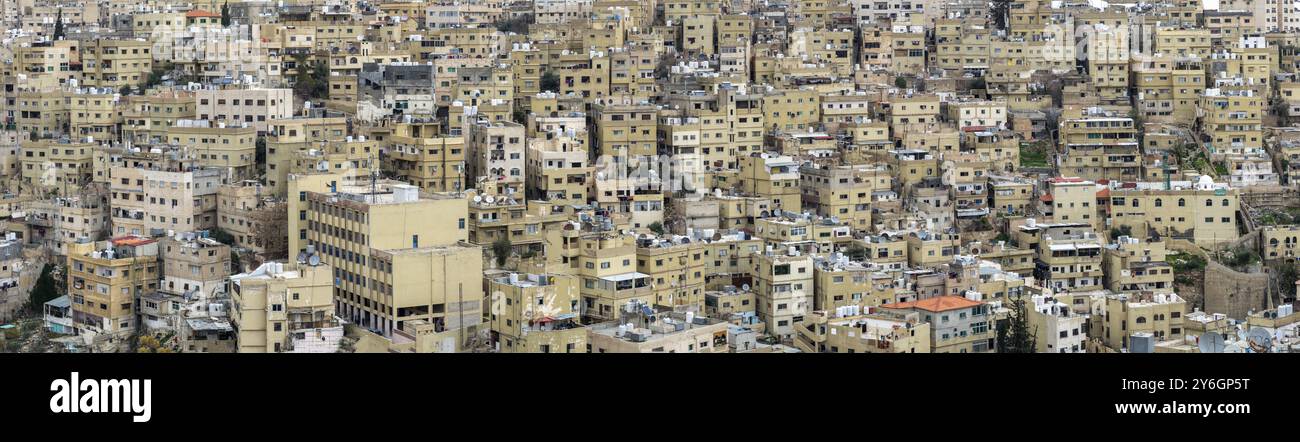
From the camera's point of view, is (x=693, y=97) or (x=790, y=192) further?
(x=693, y=97)

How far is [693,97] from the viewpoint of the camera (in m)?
21.0

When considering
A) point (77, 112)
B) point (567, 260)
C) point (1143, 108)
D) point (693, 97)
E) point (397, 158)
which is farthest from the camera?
point (1143, 108)

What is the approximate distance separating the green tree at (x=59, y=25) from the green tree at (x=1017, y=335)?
1183 cm

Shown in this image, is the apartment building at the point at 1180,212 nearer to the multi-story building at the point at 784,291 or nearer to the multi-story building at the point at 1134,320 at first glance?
the multi-story building at the point at 1134,320

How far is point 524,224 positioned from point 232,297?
2.94 m

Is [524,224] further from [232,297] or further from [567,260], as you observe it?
[232,297]

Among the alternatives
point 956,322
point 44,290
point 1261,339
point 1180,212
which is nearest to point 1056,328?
point 956,322

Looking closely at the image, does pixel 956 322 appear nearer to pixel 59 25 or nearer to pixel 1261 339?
pixel 1261 339

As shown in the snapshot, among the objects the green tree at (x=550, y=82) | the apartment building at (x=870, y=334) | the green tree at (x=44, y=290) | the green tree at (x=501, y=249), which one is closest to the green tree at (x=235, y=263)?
the green tree at (x=44, y=290)

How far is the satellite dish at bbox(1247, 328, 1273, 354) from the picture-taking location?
1446cm

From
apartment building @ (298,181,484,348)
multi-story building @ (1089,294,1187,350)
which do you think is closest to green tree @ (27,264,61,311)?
apartment building @ (298,181,484,348)

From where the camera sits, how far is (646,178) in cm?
1850

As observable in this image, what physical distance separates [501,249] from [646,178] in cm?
251
